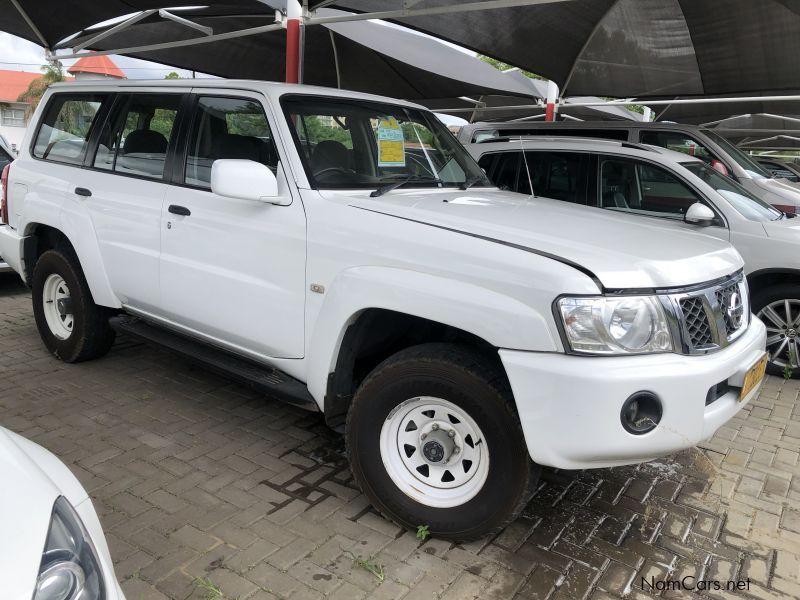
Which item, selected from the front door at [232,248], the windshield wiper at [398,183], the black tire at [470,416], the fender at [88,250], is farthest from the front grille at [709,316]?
the fender at [88,250]

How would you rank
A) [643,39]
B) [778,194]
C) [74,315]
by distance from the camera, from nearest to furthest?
[74,315] < [778,194] < [643,39]

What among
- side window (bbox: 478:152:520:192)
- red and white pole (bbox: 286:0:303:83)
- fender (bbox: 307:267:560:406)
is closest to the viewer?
fender (bbox: 307:267:560:406)

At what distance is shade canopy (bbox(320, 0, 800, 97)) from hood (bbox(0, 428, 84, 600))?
6.06m

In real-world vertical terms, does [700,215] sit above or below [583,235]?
below

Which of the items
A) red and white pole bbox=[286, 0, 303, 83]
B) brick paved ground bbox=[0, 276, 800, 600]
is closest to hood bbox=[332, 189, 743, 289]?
brick paved ground bbox=[0, 276, 800, 600]

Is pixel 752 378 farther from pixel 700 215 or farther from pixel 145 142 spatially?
pixel 145 142

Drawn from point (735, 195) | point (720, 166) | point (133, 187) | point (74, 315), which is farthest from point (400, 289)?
point (720, 166)

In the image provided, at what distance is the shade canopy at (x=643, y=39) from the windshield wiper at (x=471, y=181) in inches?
128

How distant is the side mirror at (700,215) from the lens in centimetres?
540

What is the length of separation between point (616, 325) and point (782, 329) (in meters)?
3.83

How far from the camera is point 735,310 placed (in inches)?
117

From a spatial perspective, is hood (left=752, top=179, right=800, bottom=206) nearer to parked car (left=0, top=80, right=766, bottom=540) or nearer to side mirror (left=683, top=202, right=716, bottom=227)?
side mirror (left=683, top=202, right=716, bottom=227)

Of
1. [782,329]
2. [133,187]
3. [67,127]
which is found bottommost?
[782,329]

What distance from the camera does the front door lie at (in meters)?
3.20
